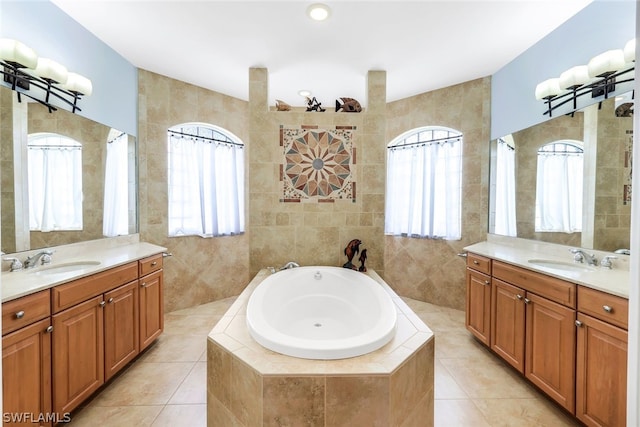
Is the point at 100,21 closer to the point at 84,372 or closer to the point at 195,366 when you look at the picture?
the point at 84,372

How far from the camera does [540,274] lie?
6.09 feet

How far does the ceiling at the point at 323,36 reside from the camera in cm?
206

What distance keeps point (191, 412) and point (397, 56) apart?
3232 millimetres

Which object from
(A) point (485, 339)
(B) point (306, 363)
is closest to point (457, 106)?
(A) point (485, 339)

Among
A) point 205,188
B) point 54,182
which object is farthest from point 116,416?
point 205,188

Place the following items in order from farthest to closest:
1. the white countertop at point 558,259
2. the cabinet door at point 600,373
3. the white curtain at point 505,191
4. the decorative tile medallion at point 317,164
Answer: the decorative tile medallion at point 317,164 → the white curtain at point 505,191 → the white countertop at point 558,259 → the cabinet door at point 600,373

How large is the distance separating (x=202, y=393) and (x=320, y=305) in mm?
1064

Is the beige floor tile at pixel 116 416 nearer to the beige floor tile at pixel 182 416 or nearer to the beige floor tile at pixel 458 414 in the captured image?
the beige floor tile at pixel 182 416

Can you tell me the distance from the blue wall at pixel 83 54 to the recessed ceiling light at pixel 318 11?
6.04 feet

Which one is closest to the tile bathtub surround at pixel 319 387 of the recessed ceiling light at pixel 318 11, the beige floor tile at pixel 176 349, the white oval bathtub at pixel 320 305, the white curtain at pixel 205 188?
the white oval bathtub at pixel 320 305

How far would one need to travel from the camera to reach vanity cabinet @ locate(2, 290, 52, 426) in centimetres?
130

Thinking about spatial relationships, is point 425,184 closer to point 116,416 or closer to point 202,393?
point 202,393

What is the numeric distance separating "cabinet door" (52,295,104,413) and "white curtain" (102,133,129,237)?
0.96 m

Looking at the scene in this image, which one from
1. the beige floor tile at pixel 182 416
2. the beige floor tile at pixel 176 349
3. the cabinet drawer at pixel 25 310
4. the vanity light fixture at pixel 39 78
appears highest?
the vanity light fixture at pixel 39 78
